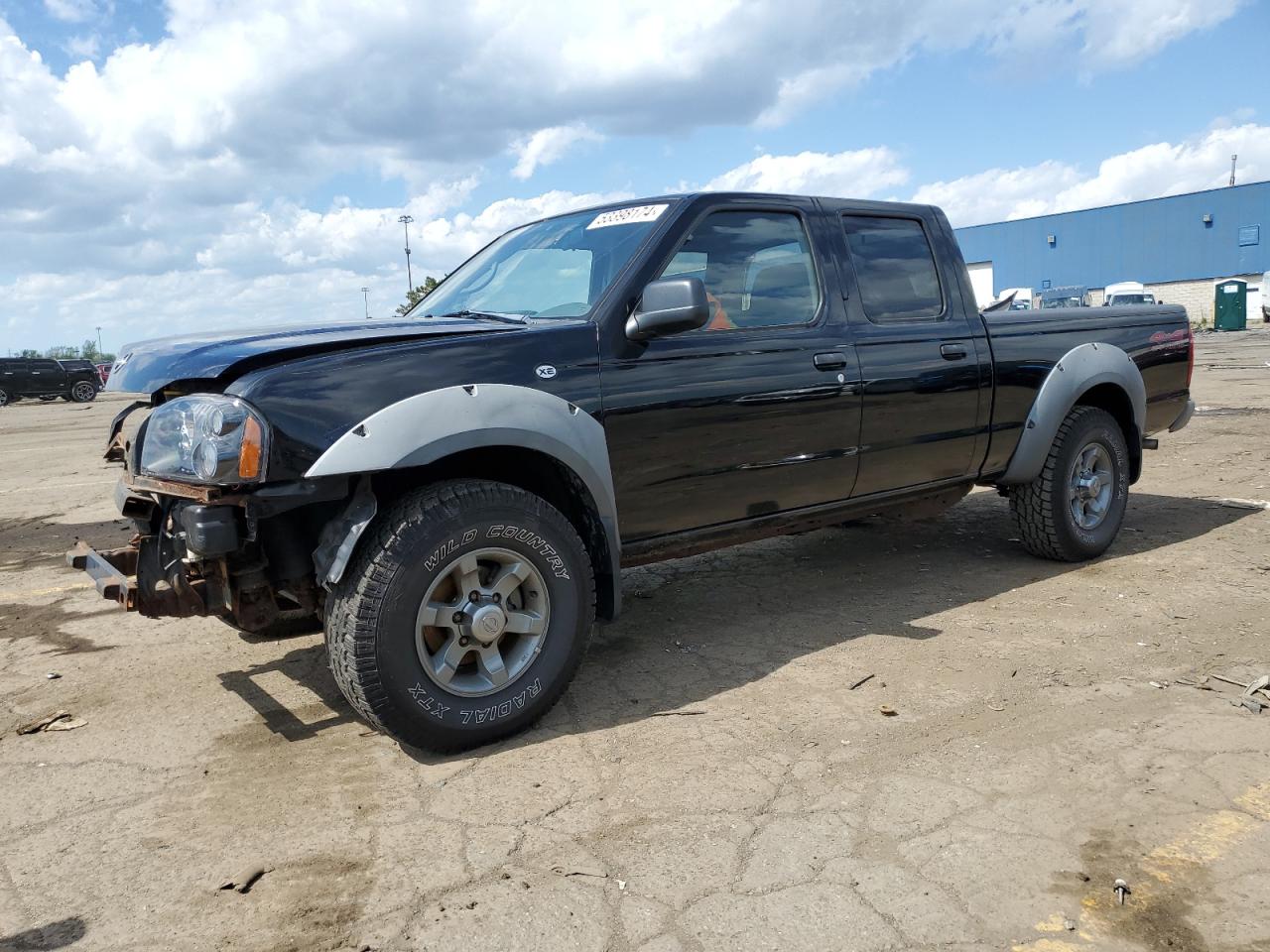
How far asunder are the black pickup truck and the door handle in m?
0.01

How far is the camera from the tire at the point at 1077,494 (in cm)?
534

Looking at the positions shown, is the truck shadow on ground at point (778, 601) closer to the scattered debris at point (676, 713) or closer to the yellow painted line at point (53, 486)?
the scattered debris at point (676, 713)

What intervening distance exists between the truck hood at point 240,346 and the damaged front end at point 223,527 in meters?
0.12

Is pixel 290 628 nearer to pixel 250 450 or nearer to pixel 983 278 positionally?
pixel 250 450

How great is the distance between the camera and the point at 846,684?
150 inches

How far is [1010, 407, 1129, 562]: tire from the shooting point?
534 cm

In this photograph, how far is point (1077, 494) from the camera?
5527 millimetres

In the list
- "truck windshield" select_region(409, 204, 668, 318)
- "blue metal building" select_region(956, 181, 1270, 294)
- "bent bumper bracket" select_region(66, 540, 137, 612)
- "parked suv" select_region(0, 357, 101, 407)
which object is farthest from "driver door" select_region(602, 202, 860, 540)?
"blue metal building" select_region(956, 181, 1270, 294)

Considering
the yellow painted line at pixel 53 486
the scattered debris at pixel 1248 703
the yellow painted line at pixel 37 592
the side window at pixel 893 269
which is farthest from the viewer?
the yellow painted line at pixel 53 486

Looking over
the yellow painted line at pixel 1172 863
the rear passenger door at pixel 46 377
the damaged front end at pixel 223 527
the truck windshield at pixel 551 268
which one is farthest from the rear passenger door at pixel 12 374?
the yellow painted line at pixel 1172 863

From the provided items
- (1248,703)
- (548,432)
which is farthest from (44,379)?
(1248,703)

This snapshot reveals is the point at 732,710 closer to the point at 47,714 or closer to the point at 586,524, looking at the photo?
the point at 586,524

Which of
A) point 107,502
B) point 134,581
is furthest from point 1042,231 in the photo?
point 134,581

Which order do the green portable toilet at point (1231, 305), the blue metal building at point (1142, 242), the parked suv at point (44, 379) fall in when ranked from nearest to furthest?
the parked suv at point (44, 379) < the green portable toilet at point (1231, 305) < the blue metal building at point (1142, 242)
